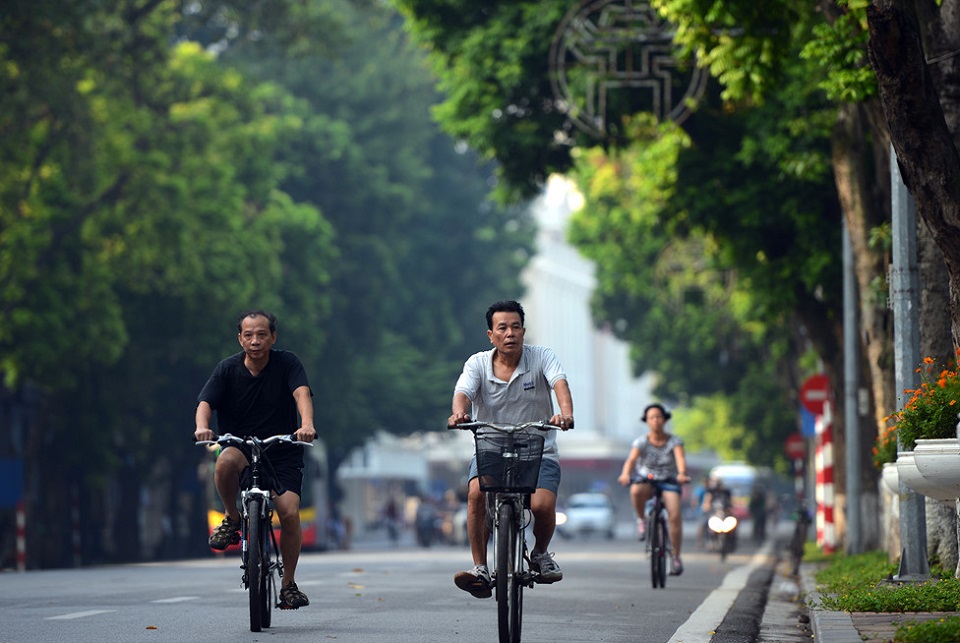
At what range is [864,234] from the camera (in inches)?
775

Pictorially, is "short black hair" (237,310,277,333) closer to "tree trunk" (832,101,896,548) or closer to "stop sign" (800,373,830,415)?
"tree trunk" (832,101,896,548)

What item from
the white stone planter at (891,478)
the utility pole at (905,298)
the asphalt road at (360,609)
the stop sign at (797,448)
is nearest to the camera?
the asphalt road at (360,609)

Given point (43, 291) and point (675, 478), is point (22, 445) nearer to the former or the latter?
point (43, 291)

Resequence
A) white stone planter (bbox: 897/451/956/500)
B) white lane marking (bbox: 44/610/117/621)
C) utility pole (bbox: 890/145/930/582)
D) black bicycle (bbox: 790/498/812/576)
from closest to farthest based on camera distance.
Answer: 1. white stone planter (bbox: 897/451/956/500)
2. white lane marking (bbox: 44/610/117/621)
3. utility pole (bbox: 890/145/930/582)
4. black bicycle (bbox: 790/498/812/576)

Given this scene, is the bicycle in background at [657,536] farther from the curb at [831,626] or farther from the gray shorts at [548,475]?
the gray shorts at [548,475]

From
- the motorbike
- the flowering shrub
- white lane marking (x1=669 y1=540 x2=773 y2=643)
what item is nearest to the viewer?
white lane marking (x1=669 y1=540 x2=773 y2=643)

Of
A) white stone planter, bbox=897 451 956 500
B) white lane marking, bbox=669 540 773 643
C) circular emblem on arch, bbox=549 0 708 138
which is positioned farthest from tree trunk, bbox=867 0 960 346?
circular emblem on arch, bbox=549 0 708 138

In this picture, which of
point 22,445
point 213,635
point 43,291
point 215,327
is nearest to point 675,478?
point 213,635

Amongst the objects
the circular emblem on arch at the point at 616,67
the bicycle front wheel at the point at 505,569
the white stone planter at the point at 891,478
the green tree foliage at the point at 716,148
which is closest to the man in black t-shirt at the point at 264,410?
the bicycle front wheel at the point at 505,569

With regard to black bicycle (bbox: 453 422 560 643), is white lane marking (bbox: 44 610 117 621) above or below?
below

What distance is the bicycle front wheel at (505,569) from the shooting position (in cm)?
937

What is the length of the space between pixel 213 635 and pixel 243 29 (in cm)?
3054

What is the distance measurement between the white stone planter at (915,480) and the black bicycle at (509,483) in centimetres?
349

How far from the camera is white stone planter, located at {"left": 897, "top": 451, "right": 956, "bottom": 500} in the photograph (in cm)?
1212
